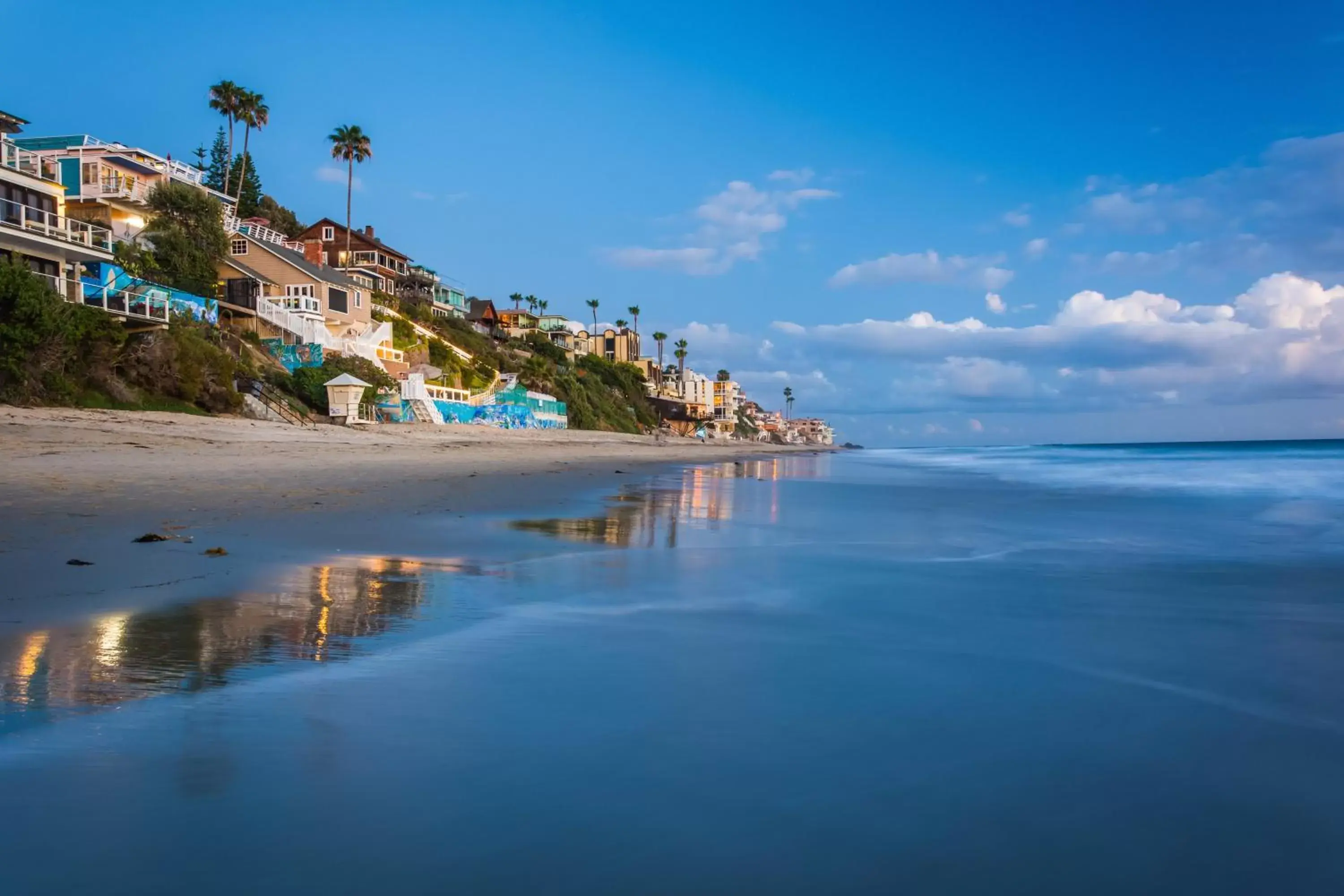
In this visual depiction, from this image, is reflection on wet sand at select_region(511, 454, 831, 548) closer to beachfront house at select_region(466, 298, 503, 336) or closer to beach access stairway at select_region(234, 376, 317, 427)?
beach access stairway at select_region(234, 376, 317, 427)

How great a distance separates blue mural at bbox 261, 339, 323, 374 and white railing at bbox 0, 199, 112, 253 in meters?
8.28

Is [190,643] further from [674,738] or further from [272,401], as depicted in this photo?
[272,401]

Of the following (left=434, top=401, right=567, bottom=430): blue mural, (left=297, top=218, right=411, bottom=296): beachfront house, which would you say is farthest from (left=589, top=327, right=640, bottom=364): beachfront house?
(left=434, top=401, right=567, bottom=430): blue mural

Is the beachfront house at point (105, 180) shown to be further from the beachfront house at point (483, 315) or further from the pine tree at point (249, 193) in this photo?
the beachfront house at point (483, 315)

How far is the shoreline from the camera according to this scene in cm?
626

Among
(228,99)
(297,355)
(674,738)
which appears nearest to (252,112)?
(228,99)

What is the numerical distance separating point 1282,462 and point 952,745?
56174 millimetres

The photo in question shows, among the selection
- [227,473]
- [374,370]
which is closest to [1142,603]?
[227,473]

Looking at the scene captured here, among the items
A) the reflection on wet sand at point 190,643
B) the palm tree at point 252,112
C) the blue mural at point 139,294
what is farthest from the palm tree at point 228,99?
the reflection on wet sand at point 190,643

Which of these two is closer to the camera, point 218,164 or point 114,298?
point 114,298

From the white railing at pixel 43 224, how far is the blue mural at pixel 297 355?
8278 millimetres

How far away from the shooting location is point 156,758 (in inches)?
120

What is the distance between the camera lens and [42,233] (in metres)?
26.1

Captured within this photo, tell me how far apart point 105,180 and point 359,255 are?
91.8 ft
